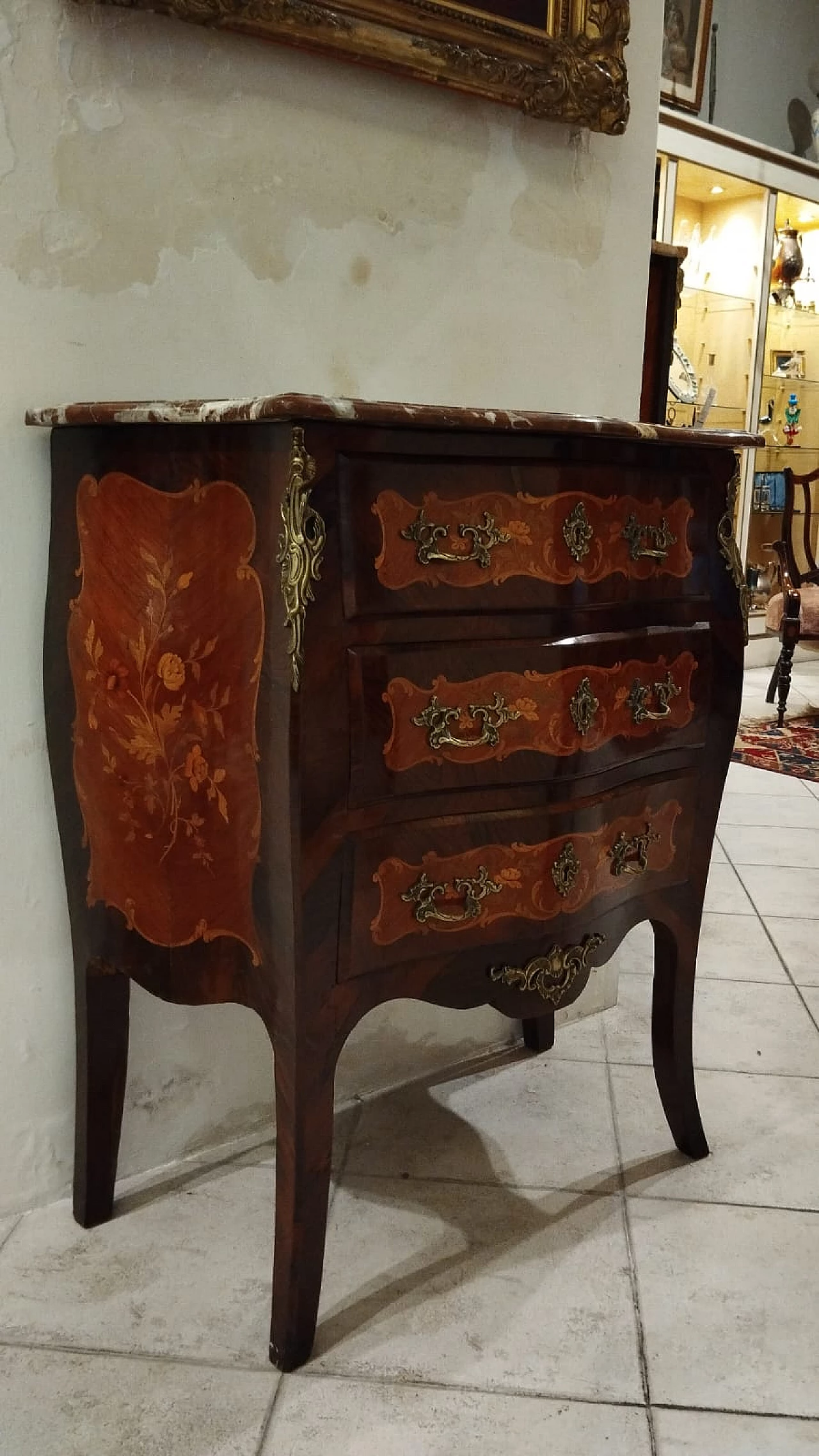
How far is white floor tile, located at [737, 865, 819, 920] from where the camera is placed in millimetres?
2547

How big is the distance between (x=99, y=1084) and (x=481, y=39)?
1447 millimetres

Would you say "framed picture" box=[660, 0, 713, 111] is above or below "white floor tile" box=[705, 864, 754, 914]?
above

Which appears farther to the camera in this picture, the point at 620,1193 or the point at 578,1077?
the point at 578,1077

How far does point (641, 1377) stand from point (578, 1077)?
62 cm

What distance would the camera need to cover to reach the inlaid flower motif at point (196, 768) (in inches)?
45.3

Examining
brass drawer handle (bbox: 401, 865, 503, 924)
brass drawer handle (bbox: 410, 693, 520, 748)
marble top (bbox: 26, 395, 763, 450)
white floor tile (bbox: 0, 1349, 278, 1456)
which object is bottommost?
white floor tile (bbox: 0, 1349, 278, 1456)

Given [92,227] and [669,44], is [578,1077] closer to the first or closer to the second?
[92,227]

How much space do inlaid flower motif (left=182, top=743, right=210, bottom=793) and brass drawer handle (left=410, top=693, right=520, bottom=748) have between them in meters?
0.22

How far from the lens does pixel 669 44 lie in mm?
4691

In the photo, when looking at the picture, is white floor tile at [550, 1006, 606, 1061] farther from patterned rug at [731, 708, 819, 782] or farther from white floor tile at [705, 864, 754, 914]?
patterned rug at [731, 708, 819, 782]

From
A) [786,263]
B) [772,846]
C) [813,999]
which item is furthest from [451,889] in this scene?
[786,263]

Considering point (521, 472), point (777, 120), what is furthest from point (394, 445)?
point (777, 120)

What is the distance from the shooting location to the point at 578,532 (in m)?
1.16

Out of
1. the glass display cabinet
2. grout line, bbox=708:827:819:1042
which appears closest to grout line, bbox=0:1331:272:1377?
grout line, bbox=708:827:819:1042
